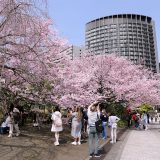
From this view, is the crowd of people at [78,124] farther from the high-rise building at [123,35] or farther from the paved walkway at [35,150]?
the high-rise building at [123,35]

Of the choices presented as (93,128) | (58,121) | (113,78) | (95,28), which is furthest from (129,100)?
(95,28)

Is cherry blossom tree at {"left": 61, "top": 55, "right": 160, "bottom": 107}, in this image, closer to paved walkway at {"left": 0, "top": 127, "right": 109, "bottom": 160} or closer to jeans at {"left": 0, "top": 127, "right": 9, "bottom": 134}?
jeans at {"left": 0, "top": 127, "right": 9, "bottom": 134}

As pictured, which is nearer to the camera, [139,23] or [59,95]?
[59,95]

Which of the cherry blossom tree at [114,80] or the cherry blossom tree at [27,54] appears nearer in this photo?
the cherry blossom tree at [27,54]

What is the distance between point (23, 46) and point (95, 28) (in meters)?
58.0

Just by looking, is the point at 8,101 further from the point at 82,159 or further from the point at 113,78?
the point at 113,78

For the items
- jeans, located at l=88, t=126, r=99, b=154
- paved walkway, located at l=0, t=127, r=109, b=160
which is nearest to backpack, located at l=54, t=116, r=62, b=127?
paved walkway, located at l=0, t=127, r=109, b=160

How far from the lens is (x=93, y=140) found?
11.4 m

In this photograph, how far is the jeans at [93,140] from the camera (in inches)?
440

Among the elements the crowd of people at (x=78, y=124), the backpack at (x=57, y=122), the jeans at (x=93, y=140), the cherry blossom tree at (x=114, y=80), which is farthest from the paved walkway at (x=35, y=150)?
the cherry blossom tree at (x=114, y=80)

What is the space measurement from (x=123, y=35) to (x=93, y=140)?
207 ft

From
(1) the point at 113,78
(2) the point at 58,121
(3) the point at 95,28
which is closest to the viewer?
(2) the point at 58,121

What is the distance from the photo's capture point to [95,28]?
68875 mm

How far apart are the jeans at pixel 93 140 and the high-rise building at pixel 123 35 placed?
174 ft
